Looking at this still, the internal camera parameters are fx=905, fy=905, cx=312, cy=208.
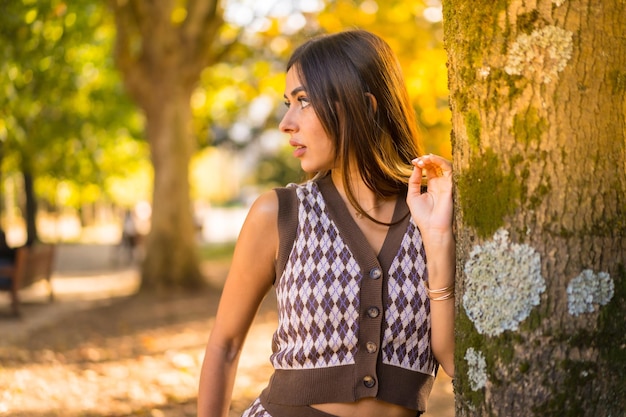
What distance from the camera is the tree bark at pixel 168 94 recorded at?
14.5 metres

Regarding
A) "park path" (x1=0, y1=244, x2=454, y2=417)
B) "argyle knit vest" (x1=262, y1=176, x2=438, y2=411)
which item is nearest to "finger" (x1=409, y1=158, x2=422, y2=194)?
"argyle knit vest" (x1=262, y1=176, x2=438, y2=411)

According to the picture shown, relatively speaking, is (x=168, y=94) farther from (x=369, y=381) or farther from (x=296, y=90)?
(x=369, y=381)

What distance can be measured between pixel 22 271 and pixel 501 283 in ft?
39.7

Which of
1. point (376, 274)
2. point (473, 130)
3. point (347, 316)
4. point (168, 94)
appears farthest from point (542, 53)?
point (168, 94)

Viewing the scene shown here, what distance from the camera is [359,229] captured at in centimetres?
236

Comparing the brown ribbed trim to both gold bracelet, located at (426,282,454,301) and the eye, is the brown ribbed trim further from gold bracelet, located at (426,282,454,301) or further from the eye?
the eye

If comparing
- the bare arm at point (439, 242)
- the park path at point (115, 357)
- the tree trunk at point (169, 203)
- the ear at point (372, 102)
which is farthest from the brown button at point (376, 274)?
the tree trunk at point (169, 203)

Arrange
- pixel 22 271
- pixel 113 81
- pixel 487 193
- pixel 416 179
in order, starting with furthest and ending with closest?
pixel 113 81, pixel 22 271, pixel 416 179, pixel 487 193

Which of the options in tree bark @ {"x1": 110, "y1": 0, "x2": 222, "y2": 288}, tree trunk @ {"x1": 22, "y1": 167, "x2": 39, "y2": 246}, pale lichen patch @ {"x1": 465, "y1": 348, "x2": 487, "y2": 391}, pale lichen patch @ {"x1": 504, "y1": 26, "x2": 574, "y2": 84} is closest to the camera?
pale lichen patch @ {"x1": 504, "y1": 26, "x2": 574, "y2": 84}

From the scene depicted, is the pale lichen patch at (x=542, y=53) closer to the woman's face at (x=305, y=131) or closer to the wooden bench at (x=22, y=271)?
the woman's face at (x=305, y=131)

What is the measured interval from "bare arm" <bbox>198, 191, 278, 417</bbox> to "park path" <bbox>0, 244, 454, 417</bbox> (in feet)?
14.6

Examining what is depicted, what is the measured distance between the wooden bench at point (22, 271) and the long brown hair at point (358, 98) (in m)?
11.2

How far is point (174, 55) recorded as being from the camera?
47.8 ft

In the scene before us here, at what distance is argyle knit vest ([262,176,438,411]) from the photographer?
222 cm
